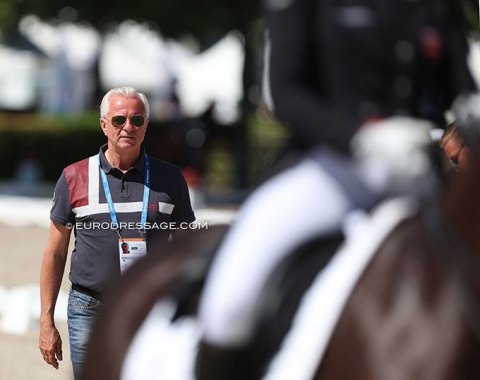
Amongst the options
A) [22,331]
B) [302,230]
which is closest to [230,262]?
[302,230]

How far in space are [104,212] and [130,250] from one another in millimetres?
207

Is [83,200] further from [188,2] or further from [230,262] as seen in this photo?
[188,2]

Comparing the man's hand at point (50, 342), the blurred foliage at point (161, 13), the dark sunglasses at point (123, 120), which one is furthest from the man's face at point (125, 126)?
the blurred foliage at point (161, 13)

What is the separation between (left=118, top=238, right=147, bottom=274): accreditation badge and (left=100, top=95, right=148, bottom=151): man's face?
0.43m

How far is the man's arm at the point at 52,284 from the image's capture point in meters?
5.34

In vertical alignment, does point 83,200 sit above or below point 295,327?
above

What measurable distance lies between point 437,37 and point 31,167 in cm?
2169

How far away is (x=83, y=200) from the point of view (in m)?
5.34

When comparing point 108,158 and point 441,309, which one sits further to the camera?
point 108,158

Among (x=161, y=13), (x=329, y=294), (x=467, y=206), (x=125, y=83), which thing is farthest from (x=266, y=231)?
(x=125, y=83)

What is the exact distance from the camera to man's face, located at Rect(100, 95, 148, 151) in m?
5.37

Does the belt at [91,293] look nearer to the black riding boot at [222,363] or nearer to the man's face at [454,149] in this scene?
the man's face at [454,149]

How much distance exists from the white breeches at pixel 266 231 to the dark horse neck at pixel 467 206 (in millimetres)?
284

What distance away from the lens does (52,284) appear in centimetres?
541
